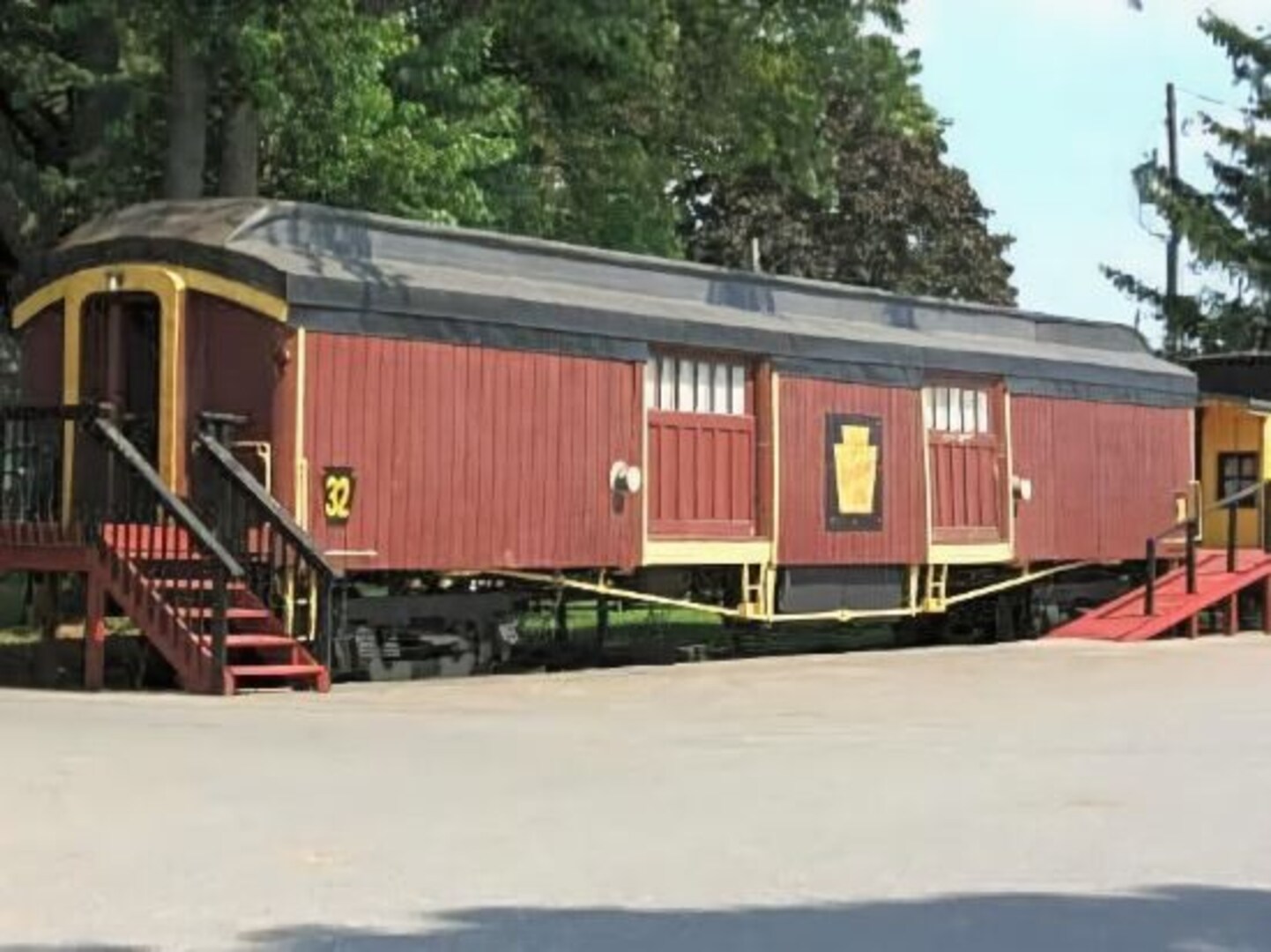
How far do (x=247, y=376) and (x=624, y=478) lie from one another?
375 centimetres

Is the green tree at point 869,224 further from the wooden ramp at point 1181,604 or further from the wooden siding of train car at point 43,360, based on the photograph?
the wooden siding of train car at point 43,360

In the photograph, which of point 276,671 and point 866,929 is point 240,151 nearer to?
point 276,671

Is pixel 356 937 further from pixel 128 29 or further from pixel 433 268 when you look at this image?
pixel 128 29

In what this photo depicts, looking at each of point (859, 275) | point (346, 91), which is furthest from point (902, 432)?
point (859, 275)

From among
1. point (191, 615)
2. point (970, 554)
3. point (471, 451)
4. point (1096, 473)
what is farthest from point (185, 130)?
point (1096, 473)

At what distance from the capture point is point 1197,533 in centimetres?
2327

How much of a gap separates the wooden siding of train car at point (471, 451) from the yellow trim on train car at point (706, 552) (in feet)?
0.84

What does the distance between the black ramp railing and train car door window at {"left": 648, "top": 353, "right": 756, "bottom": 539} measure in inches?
180

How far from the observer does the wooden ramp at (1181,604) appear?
21.0 metres

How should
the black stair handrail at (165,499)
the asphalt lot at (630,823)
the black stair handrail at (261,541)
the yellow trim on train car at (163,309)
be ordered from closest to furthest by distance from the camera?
1. the asphalt lot at (630,823)
2. the black stair handrail at (165,499)
3. the black stair handrail at (261,541)
4. the yellow trim on train car at (163,309)

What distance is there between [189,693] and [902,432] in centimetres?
880

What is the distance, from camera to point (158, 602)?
14.1m

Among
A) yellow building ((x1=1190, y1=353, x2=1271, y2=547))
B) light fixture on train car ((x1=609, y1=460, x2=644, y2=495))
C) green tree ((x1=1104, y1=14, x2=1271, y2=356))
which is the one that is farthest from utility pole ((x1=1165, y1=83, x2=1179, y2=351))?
light fixture on train car ((x1=609, y1=460, x2=644, y2=495))

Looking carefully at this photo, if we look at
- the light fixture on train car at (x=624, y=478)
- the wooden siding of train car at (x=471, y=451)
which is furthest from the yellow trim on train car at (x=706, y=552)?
the light fixture on train car at (x=624, y=478)
